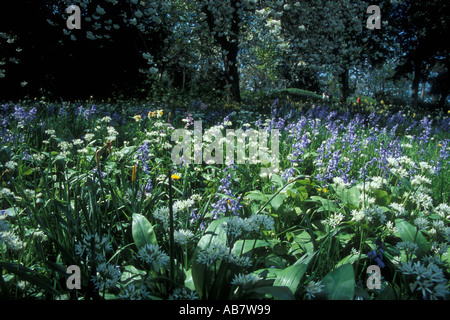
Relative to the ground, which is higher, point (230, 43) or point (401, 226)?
point (230, 43)

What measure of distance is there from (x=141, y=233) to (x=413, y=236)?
1.39 meters

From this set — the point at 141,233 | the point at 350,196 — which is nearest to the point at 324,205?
the point at 350,196

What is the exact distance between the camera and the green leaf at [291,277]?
1.18 metres

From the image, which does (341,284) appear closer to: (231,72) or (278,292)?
(278,292)

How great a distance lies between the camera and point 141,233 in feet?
4.64

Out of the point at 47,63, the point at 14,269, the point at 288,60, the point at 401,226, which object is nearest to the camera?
the point at 14,269

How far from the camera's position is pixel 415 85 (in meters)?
19.0

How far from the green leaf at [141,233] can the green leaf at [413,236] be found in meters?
1.28

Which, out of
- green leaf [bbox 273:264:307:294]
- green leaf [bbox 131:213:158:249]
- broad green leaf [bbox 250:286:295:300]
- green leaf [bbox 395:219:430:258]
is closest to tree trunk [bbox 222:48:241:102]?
green leaf [bbox 395:219:430:258]

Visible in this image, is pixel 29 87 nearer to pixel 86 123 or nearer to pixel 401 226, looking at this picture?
pixel 86 123

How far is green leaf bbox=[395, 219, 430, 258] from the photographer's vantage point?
150 cm

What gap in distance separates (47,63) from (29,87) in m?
0.87

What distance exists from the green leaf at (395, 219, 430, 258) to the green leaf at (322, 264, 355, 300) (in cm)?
60
